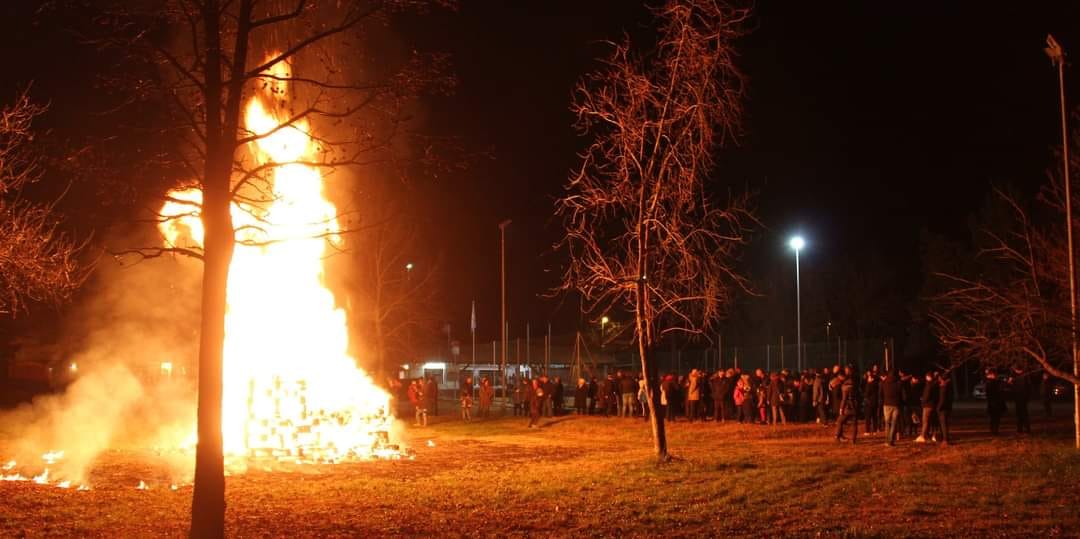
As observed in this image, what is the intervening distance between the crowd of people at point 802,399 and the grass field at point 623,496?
111cm

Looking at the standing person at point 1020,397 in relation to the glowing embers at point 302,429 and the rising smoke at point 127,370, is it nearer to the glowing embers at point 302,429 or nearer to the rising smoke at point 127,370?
the glowing embers at point 302,429

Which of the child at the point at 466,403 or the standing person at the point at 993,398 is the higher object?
the standing person at the point at 993,398

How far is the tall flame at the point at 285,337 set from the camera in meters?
19.5

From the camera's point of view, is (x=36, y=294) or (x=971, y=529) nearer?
(x=971, y=529)

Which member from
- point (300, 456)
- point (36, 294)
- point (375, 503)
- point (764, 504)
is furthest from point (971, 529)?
point (36, 294)

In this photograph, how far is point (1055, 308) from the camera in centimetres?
1848

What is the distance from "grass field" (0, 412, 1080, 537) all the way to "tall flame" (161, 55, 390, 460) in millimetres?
1885

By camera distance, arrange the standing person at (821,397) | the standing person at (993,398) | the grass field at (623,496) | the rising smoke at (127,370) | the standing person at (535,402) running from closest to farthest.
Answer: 1. the grass field at (623,496)
2. the standing person at (993,398)
3. the rising smoke at (127,370)
4. the standing person at (821,397)
5. the standing person at (535,402)

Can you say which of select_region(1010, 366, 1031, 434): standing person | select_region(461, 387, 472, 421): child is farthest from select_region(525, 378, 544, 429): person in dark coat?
select_region(1010, 366, 1031, 434): standing person

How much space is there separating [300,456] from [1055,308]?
50.6ft

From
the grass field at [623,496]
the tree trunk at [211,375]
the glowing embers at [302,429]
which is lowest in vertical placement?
the grass field at [623,496]

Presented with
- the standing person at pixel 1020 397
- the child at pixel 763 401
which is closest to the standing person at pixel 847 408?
the standing person at pixel 1020 397

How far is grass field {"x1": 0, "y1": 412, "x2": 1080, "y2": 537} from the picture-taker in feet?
36.0

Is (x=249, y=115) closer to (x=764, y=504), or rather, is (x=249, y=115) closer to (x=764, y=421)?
(x=764, y=504)
